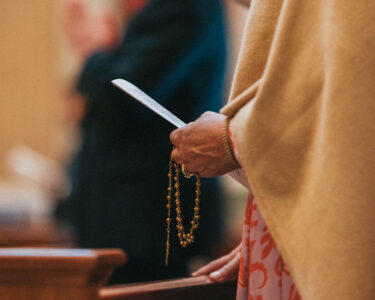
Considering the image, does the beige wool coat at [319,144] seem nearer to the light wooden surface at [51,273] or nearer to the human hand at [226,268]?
the light wooden surface at [51,273]

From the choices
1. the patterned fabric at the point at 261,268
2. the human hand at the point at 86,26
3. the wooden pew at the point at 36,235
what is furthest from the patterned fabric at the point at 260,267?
the wooden pew at the point at 36,235

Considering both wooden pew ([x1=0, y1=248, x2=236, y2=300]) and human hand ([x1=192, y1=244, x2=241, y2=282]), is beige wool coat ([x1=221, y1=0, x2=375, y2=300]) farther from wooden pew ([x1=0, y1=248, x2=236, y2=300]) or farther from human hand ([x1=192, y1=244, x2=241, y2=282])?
human hand ([x1=192, y1=244, x2=241, y2=282])

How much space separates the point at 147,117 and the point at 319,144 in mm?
966

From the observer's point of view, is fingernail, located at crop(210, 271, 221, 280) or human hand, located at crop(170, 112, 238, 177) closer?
human hand, located at crop(170, 112, 238, 177)

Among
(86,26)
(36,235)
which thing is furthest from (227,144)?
(36,235)

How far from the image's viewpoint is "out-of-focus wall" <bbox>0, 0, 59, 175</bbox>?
5215 millimetres

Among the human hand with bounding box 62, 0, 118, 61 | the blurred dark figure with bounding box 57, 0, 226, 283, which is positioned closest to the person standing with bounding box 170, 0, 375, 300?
the blurred dark figure with bounding box 57, 0, 226, 283

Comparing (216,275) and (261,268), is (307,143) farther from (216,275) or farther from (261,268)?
(216,275)

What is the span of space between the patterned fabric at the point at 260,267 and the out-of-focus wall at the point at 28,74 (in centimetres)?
429

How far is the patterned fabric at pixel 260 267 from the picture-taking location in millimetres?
1017

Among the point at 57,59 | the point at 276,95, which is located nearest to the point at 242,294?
the point at 276,95

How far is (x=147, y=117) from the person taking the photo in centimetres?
183

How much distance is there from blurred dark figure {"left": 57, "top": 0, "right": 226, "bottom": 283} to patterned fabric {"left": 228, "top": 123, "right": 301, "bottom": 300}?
0.76 meters

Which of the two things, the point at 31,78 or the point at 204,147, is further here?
the point at 31,78
